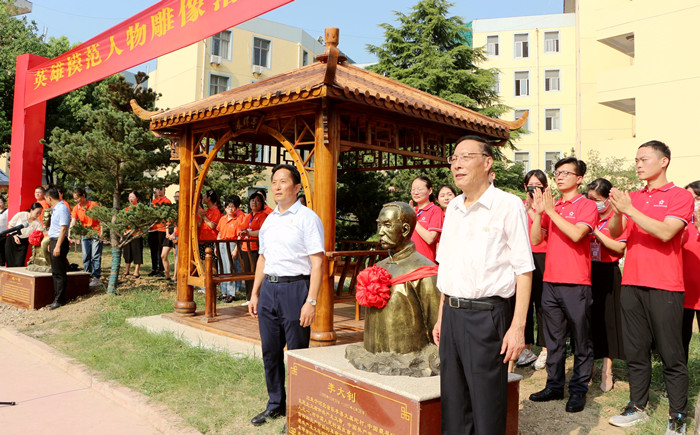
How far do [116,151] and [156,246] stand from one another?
11.2 feet

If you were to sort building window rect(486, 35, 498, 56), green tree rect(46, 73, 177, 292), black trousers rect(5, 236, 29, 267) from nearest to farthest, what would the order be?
green tree rect(46, 73, 177, 292) < black trousers rect(5, 236, 29, 267) < building window rect(486, 35, 498, 56)

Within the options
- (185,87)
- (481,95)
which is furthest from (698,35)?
(185,87)

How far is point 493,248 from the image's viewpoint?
8.14 ft

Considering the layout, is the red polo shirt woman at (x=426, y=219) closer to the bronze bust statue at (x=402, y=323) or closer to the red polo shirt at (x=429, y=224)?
the red polo shirt at (x=429, y=224)

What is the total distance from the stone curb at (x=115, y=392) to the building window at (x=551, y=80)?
26.8 meters

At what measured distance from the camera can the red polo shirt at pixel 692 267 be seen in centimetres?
394

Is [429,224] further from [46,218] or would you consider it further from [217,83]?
[217,83]

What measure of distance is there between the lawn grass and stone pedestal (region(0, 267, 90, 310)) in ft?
3.61

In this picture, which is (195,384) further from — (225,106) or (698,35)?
(698,35)

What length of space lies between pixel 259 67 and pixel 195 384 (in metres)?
24.3

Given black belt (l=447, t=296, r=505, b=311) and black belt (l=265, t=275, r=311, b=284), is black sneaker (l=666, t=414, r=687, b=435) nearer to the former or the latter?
black belt (l=447, t=296, r=505, b=311)

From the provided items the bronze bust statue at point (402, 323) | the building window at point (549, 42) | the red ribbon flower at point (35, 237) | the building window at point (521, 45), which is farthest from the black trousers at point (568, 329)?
the building window at point (549, 42)

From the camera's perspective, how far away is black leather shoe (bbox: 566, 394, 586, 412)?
4078mm

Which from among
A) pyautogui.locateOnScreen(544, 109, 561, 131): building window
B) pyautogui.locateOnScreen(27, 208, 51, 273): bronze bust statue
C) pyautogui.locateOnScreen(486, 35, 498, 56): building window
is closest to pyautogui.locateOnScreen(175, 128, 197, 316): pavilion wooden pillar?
pyautogui.locateOnScreen(27, 208, 51, 273): bronze bust statue
